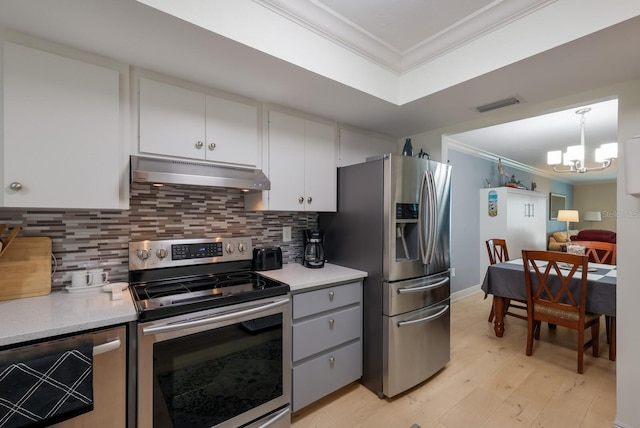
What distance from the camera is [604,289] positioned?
2.40 metres

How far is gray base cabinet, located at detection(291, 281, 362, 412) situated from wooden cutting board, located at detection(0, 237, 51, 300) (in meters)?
1.32

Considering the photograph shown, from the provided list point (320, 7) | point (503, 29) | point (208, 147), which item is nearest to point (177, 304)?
point (208, 147)

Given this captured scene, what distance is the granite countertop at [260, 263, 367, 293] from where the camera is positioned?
1794mm

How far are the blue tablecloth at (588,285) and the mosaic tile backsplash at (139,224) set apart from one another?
2365mm

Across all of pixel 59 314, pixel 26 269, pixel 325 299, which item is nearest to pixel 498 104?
pixel 325 299

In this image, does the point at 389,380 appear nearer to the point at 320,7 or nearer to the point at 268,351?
the point at 268,351

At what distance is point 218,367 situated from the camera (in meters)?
1.46

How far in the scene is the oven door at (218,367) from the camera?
4.19 ft

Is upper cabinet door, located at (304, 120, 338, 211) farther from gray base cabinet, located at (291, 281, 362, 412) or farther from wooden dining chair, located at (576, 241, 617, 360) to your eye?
wooden dining chair, located at (576, 241, 617, 360)

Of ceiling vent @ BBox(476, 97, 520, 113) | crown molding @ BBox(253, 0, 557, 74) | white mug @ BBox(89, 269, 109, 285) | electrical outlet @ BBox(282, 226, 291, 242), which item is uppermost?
crown molding @ BBox(253, 0, 557, 74)

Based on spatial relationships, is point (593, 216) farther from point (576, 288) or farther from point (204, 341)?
point (204, 341)

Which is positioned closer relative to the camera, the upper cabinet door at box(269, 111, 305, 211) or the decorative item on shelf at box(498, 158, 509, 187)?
the upper cabinet door at box(269, 111, 305, 211)

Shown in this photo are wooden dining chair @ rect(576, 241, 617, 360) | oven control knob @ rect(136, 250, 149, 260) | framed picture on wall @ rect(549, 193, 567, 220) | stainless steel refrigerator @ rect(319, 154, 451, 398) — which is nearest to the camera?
oven control knob @ rect(136, 250, 149, 260)

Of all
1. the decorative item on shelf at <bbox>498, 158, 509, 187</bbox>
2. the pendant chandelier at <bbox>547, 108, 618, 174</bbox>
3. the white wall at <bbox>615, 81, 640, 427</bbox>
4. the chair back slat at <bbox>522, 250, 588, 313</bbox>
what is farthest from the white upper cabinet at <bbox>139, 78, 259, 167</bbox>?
the decorative item on shelf at <bbox>498, 158, 509, 187</bbox>
